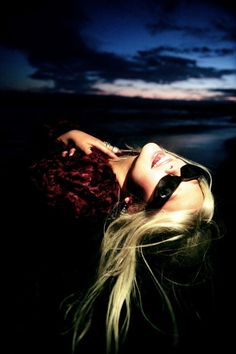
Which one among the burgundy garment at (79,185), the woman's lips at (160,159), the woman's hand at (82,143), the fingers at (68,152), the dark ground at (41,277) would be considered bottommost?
the dark ground at (41,277)

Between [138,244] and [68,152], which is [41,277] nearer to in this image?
[138,244]

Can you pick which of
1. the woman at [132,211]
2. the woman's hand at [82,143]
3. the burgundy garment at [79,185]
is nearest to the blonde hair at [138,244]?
the woman at [132,211]

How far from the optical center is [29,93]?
190 inches

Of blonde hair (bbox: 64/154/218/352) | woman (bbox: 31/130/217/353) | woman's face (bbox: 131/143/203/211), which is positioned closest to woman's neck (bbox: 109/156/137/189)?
woman (bbox: 31/130/217/353)

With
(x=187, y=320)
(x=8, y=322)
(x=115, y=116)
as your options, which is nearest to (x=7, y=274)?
(x=8, y=322)

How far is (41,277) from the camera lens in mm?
2221

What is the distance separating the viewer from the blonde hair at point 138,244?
2139 millimetres

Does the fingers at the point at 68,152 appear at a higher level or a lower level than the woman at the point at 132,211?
higher

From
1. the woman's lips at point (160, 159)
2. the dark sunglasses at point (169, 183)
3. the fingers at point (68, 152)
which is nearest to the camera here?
the dark sunglasses at point (169, 183)

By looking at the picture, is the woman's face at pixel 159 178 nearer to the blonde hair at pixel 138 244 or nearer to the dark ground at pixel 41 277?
the blonde hair at pixel 138 244

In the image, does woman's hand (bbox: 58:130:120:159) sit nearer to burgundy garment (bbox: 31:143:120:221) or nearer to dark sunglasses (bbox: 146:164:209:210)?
burgundy garment (bbox: 31:143:120:221)

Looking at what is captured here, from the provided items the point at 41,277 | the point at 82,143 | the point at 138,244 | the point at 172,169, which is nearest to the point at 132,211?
the point at 138,244

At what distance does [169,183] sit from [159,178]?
0.10 metres

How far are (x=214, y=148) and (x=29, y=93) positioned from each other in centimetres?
352
